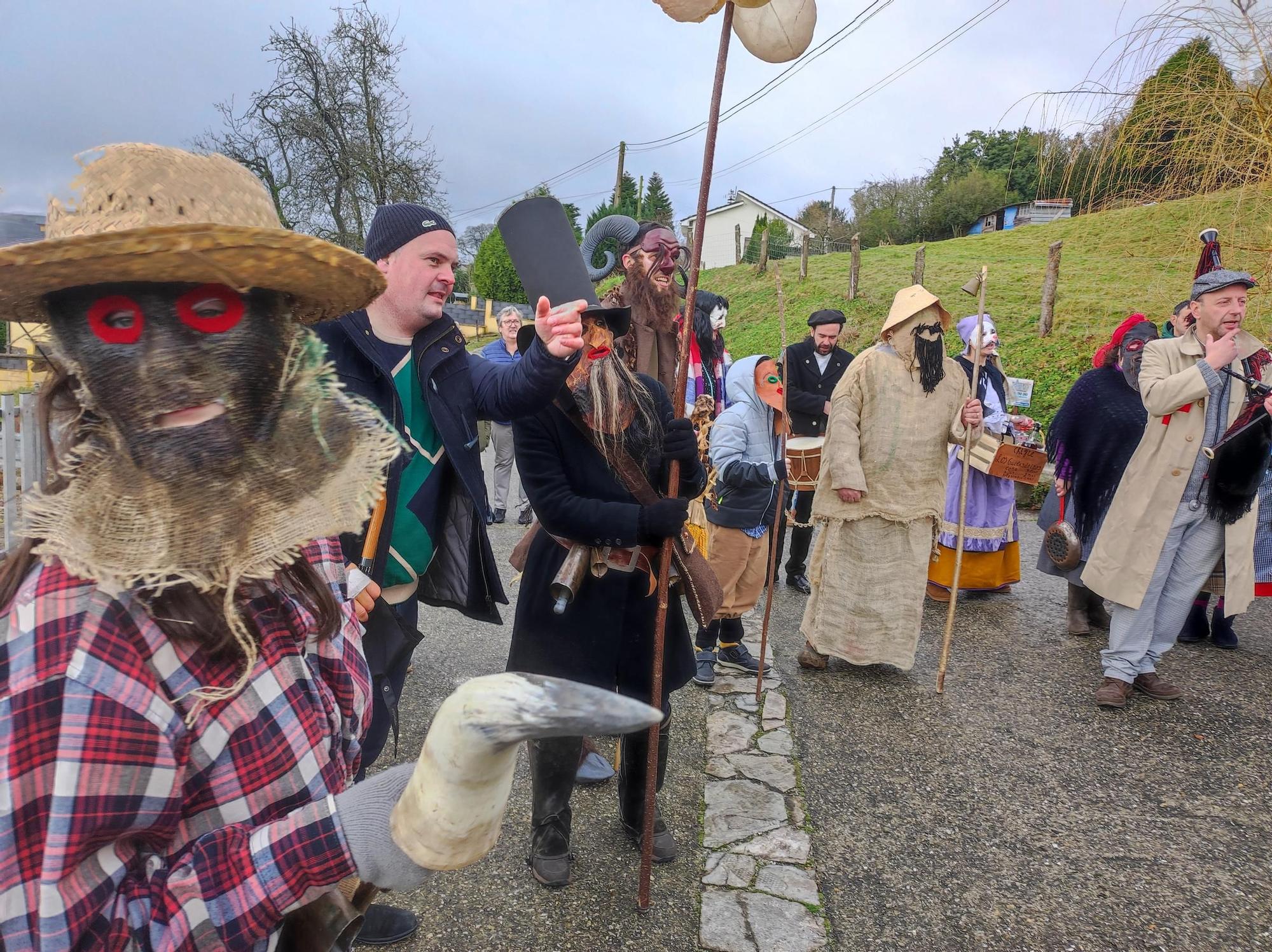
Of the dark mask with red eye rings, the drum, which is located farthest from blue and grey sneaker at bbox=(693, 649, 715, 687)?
the dark mask with red eye rings

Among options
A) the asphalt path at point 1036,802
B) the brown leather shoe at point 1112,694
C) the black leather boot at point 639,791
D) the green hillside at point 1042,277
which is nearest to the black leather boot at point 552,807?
the black leather boot at point 639,791

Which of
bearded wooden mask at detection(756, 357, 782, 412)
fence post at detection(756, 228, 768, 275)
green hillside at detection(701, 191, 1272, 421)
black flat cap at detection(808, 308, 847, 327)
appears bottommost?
bearded wooden mask at detection(756, 357, 782, 412)

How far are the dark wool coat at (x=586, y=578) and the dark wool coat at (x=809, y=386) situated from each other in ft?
12.1

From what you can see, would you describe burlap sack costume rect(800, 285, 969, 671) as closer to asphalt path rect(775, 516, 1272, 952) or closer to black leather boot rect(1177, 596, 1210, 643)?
asphalt path rect(775, 516, 1272, 952)

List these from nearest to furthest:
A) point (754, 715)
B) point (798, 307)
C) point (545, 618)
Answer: point (545, 618) < point (754, 715) < point (798, 307)

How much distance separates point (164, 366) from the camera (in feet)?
3.30

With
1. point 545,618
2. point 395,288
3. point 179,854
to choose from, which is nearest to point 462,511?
point 545,618

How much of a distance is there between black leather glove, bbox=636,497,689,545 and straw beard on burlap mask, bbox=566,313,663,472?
217 mm

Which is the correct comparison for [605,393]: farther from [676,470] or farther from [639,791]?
[639,791]

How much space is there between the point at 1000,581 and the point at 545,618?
14.5 feet

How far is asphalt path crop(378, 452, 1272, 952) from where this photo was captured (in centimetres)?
239

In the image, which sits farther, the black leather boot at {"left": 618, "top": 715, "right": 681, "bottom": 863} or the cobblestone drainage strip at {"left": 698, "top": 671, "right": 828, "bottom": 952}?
the black leather boot at {"left": 618, "top": 715, "right": 681, "bottom": 863}

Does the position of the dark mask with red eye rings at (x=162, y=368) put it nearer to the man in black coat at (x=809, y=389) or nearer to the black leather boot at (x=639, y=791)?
the black leather boot at (x=639, y=791)

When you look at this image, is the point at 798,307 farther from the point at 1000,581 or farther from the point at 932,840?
the point at 932,840
